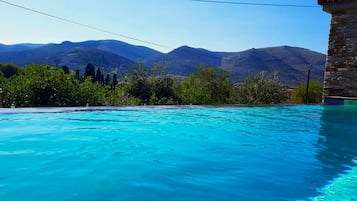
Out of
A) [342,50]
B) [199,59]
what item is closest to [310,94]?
[342,50]

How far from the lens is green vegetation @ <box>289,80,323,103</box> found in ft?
58.7

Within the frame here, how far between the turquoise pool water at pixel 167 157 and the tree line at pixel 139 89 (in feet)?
7.70

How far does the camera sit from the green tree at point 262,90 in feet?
53.2

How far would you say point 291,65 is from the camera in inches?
2547

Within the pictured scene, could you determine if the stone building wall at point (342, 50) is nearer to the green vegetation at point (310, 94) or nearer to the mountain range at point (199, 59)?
the green vegetation at point (310, 94)

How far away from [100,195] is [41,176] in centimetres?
85

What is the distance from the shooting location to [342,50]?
8.18 metres

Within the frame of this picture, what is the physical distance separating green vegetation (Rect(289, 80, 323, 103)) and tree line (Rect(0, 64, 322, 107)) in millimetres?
68

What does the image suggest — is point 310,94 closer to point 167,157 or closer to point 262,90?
point 262,90

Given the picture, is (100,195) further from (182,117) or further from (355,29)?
(355,29)

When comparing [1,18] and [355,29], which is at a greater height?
[1,18]

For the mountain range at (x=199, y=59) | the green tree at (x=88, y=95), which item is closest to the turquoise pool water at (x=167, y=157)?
the green tree at (x=88, y=95)

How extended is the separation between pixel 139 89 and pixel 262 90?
6392 mm

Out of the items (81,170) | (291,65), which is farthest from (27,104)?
(291,65)
